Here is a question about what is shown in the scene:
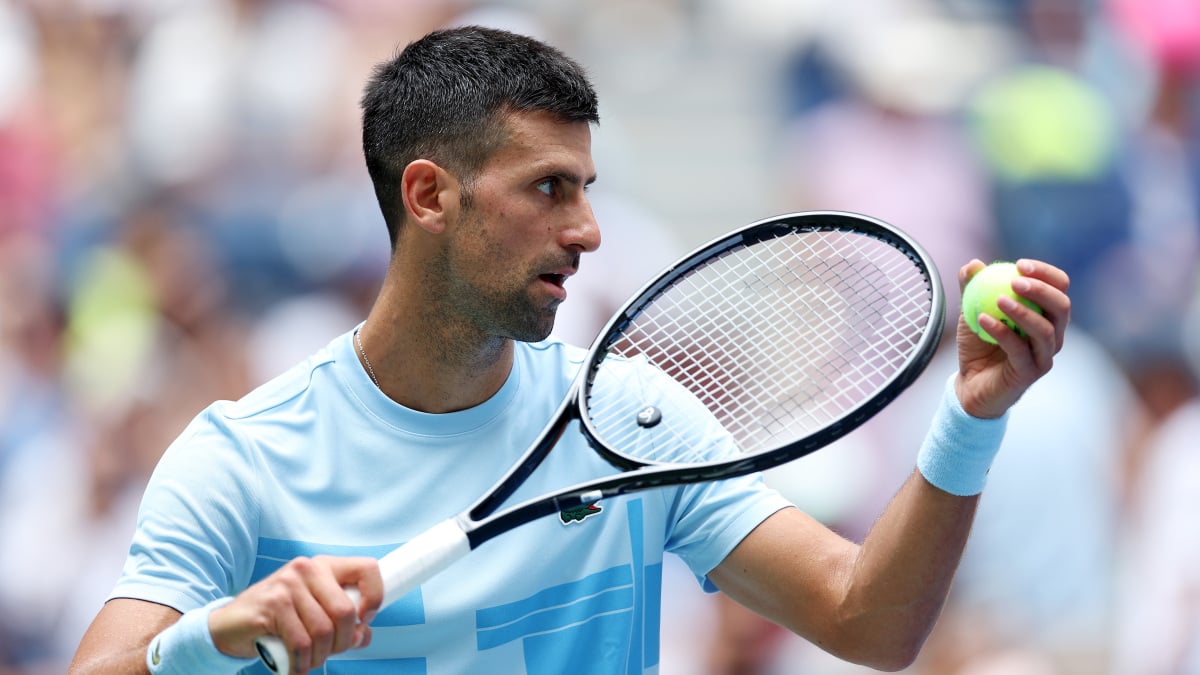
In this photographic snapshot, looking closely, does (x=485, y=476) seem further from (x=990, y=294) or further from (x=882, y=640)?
(x=990, y=294)

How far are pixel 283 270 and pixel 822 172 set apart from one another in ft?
7.25

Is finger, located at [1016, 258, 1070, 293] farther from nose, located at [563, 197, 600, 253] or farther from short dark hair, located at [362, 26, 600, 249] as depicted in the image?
short dark hair, located at [362, 26, 600, 249]

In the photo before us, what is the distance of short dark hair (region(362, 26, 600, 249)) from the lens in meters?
2.71

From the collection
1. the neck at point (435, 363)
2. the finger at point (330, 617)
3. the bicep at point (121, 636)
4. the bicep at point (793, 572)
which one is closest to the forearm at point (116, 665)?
the bicep at point (121, 636)

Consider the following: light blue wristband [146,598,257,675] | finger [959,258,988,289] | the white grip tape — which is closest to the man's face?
the white grip tape

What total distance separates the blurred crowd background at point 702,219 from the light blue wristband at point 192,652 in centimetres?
276

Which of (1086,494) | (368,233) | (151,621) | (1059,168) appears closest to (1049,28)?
(1059,168)

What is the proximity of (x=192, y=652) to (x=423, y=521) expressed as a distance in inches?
19.3

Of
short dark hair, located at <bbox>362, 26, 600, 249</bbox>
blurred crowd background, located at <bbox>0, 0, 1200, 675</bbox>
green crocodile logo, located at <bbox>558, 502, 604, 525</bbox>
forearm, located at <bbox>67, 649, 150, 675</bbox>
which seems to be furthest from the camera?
blurred crowd background, located at <bbox>0, 0, 1200, 675</bbox>

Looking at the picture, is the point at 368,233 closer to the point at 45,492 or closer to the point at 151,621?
the point at 45,492

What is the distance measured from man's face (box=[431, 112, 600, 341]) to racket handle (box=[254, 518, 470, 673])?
16.7 inches

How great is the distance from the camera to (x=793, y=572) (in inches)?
104

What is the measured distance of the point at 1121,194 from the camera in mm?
6637

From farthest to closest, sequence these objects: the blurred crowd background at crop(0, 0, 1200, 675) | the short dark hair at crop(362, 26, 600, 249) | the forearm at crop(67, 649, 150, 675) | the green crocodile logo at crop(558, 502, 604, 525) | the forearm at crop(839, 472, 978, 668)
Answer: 1. the blurred crowd background at crop(0, 0, 1200, 675)
2. the short dark hair at crop(362, 26, 600, 249)
3. the green crocodile logo at crop(558, 502, 604, 525)
4. the forearm at crop(839, 472, 978, 668)
5. the forearm at crop(67, 649, 150, 675)
